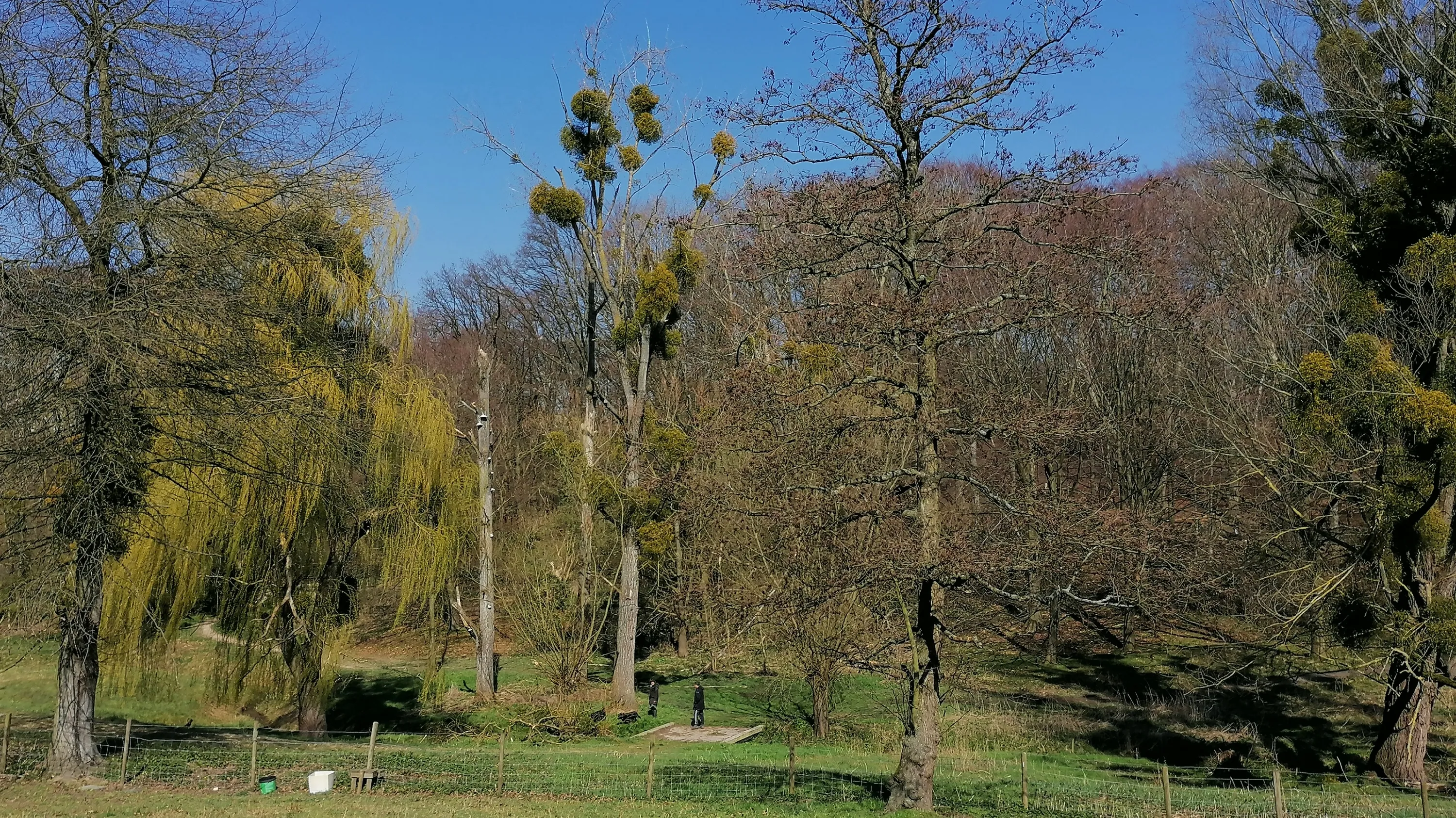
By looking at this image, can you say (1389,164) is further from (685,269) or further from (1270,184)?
(685,269)

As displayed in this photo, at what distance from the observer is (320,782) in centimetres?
1270

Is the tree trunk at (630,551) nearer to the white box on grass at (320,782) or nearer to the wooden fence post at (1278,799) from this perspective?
the white box on grass at (320,782)

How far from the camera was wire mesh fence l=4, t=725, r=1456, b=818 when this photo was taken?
1209 cm

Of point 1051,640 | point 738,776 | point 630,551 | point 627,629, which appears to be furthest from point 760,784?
point 1051,640

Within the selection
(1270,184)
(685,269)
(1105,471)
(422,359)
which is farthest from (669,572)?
(422,359)

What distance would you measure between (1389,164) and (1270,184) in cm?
280

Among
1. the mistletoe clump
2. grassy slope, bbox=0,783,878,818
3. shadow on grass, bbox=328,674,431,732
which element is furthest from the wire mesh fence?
the mistletoe clump

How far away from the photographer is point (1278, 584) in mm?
22797

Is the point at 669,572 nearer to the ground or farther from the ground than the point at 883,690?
farther from the ground

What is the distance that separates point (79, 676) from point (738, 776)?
8104 millimetres

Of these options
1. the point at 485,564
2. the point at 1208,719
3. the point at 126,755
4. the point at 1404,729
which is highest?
the point at 485,564

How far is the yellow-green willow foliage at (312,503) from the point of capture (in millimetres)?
16359

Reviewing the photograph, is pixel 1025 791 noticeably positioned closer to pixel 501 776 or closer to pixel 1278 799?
pixel 1278 799

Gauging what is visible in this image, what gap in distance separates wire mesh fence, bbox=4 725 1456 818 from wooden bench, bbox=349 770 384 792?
11cm
